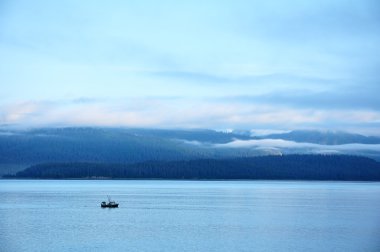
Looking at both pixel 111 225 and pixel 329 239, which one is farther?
pixel 111 225

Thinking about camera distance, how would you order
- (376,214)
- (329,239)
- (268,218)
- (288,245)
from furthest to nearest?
(376,214)
(268,218)
(329,239)
(288,245)

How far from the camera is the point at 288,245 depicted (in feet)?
161

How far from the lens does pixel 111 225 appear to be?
63.5 metres

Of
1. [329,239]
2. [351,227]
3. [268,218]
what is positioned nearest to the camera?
[329,239]

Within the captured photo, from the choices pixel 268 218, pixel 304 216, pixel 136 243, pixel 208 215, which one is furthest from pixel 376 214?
pixel 136 243

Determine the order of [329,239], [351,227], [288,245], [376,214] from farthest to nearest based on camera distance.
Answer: [376,214] < [351,227] < [329,239] < [288,245]

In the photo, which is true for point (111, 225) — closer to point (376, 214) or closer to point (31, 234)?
point (31, 234)

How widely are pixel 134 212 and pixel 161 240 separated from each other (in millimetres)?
31576

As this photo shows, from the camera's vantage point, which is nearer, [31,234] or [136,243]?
[136,243]

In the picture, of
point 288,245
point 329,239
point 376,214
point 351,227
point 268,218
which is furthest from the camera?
point 376,214

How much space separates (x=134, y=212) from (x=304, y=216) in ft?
72.4

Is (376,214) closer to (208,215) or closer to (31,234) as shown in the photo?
(208,215)

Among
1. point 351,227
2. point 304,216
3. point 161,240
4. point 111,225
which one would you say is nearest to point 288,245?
point 161,240

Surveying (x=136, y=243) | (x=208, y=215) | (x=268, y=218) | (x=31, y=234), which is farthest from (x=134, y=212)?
(x=136, y=243)
